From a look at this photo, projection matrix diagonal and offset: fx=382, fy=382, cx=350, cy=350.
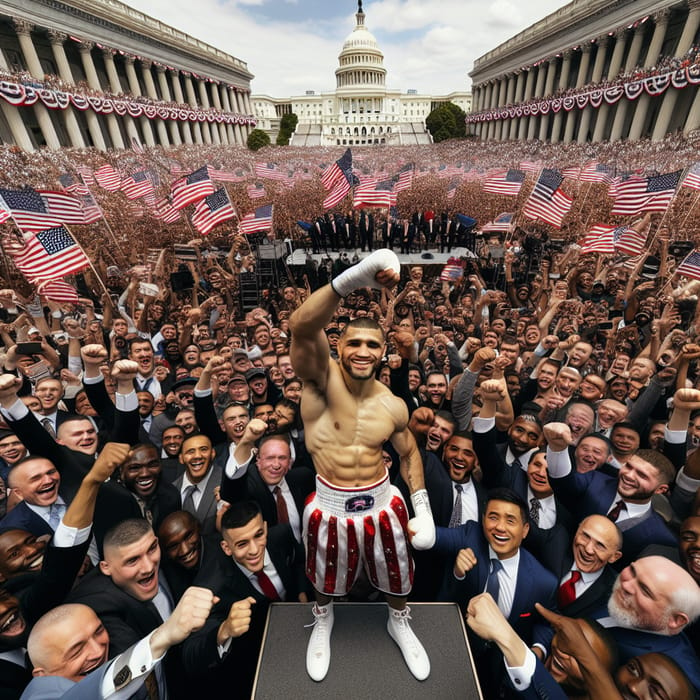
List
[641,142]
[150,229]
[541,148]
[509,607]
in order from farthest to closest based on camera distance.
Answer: [541,148], [641,142], [150,229], [509,607]

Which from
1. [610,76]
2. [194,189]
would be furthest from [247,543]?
[610,76]

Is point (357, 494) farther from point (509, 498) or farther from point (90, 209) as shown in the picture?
point (90, 209)

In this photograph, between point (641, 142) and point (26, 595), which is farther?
point (641, 142)

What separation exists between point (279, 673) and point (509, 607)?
6.17ft

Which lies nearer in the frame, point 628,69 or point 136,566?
point 136,566

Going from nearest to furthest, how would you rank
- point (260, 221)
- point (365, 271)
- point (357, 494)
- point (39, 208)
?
point (365, 271) → point (357, 494) → point (39, 208) → point (260, 221)

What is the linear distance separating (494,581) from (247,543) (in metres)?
2.05

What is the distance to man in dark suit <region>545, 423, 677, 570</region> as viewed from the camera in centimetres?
338

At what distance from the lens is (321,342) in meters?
2.57

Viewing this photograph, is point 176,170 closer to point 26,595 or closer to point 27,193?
point 27,193

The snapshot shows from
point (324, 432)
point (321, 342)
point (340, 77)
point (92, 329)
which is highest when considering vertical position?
point (340, 77)

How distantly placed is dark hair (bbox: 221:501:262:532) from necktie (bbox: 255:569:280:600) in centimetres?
60

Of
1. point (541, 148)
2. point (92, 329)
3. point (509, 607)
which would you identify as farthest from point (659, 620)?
point (541, 148)

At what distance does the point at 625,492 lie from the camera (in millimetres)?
3482
